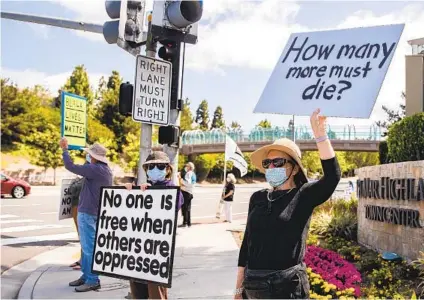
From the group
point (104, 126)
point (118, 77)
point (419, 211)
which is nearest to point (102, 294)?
point (419, 211)

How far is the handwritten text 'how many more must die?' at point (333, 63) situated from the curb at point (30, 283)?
4.38 m

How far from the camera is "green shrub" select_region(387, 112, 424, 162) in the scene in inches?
320

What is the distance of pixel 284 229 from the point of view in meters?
3.11

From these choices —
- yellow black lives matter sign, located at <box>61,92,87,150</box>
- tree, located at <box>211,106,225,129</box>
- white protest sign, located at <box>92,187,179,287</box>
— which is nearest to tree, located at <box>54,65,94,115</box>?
yellow black lives matter sign, located at <box>61,92,87,150</box>

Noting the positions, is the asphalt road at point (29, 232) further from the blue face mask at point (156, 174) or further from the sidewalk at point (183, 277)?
the blue face mask at point (156, 174)

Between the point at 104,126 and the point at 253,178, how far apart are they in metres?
23.8

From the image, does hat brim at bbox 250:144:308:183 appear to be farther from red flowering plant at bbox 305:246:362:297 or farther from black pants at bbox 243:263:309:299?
red flowering plant at bbox 305:246:362:297

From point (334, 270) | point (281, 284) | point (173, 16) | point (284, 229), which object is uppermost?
point (173, 16)

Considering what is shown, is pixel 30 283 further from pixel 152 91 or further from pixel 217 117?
pixel 217 117

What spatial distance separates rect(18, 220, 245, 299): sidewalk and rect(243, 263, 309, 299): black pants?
10.6 feet

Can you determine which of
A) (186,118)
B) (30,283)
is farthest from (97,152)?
(186,118)

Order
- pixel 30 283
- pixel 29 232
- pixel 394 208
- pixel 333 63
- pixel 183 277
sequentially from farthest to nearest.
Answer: pixel 29 232
pixel 394 208
pixel 183 277
pixel 30 283
pixel 333 63

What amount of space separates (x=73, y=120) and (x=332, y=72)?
19.7ft

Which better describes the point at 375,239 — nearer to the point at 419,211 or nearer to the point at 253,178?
the point at 419,211
